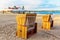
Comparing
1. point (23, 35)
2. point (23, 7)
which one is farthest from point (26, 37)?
point (23, 7)

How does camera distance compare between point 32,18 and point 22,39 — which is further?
point 32,18

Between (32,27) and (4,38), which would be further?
(32,27)

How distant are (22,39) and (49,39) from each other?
3.46 ft

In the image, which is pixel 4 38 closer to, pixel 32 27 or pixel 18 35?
pixel 18 35

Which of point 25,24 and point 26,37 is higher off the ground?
point 25,24

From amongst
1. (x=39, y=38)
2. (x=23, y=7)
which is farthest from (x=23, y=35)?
(x=23, y=7)

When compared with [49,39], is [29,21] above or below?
above

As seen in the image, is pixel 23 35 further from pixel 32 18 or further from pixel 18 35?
pixel 32 18

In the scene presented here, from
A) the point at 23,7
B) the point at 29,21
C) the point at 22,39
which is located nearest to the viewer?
the point at 22,39

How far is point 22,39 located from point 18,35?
18.8 inches

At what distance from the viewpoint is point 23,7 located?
41031 millimetres

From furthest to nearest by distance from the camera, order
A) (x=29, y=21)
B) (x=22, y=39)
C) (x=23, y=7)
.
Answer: (x=23, y=7) < (x=29, y=21) < (x=22, y=39)

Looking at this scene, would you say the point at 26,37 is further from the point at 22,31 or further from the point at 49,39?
the point at 49,39

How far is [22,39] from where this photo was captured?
22.2ft
